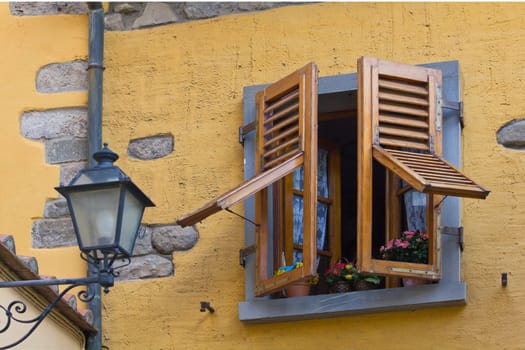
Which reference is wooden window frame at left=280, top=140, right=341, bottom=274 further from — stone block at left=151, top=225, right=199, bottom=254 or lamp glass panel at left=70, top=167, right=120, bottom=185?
lamp glass panel at left=70, top=167, right=120, bottom=185

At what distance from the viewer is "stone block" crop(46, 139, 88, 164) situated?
8398mm

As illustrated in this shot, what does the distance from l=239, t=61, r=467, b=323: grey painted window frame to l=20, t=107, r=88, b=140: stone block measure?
1029 millimetres

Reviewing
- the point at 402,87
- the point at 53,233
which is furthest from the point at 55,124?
the point at 402,87

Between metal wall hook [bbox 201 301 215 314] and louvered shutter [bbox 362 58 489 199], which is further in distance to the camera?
metal wall hook [bbox 201 301 215 314]

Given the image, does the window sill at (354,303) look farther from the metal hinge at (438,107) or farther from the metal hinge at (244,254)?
the metal hinge at (438,107)

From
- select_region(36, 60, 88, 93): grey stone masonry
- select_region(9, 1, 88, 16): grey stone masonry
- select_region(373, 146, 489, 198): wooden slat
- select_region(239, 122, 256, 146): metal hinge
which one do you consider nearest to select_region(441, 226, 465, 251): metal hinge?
select_region(373, 146, 489, 198): wooden slat

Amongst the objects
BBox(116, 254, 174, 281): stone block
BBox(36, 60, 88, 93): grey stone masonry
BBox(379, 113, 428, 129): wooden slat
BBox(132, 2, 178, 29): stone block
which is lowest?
BBox(116, 254, 174, 281): stone block

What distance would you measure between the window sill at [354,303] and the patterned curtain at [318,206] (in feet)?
1.08

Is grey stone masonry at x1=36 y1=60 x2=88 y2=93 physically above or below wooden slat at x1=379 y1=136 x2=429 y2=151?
above

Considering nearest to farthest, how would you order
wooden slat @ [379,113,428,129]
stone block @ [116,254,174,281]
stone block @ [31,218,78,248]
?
wooden slat @ [379,113,428,129] → stone block @ [116,254,174,281] → stone block @ [31,218,78,248]

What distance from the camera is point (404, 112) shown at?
25.3 ft

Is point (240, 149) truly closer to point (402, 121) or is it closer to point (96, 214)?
point (402, 121)

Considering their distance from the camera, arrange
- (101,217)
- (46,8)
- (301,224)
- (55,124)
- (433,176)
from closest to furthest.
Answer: (101,217)
(433,176)
(301,224)
(55,124)
(46,8)

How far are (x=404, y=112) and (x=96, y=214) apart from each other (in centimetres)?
217
